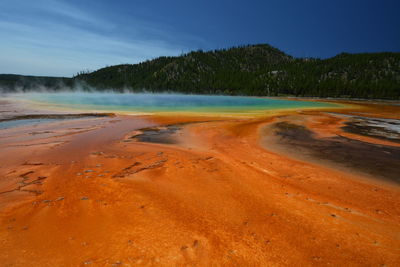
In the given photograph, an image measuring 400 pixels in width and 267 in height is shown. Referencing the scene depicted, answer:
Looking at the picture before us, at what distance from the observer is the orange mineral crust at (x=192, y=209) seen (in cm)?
351

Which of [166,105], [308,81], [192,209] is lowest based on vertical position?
[192,209]

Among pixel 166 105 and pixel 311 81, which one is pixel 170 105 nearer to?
pixel 166 105

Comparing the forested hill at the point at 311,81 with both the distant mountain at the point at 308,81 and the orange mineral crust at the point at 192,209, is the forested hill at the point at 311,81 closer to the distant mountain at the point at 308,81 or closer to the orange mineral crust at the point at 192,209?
the distant mountain at the point at 308,81

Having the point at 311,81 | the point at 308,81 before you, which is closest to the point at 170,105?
the point at 308,81

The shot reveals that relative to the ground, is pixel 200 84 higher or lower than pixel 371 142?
higher

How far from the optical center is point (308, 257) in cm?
347

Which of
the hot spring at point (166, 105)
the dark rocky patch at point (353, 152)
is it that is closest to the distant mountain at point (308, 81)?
the hot spring at point (166, 105)

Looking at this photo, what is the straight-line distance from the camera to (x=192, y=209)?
4957 millimetres

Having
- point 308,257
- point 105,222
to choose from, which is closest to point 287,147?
point 308,257

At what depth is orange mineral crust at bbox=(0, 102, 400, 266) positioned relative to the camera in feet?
11.5

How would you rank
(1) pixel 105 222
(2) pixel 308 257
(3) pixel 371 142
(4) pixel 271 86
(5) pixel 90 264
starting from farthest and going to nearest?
(4) pixel 271 86 → (3) pixel 371 142 → (1) pixel 105 222 → (2) pixel 308 257 → (5) pixel 90 264

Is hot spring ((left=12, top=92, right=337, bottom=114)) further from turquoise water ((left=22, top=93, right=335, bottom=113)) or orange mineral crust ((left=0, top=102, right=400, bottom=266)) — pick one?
orange mineral crust ((left=0, top=102, right=400, bottom=266))

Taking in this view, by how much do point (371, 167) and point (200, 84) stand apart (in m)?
156

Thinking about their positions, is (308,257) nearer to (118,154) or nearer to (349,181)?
(349,181)
